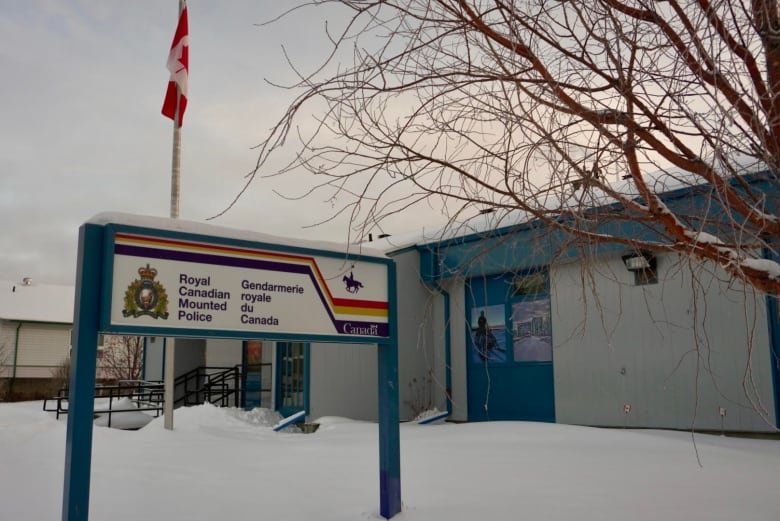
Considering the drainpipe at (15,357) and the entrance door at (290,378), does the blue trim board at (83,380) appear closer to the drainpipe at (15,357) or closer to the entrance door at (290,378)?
the entrance door at (290,378)

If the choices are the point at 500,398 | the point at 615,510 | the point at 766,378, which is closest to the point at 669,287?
the point at 766,378

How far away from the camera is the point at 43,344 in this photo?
3744 cm

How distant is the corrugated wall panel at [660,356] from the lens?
9758mm

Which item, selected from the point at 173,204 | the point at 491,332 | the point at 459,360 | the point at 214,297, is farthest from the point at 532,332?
the point at 214,297

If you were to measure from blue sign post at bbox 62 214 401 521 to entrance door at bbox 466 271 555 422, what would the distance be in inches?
270

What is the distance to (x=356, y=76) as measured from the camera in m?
4.28

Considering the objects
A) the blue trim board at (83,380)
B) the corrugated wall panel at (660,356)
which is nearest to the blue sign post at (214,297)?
the blue trim board at (83,380)

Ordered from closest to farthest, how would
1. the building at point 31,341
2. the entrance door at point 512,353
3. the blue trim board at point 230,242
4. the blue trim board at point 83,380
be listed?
1. the blue trim board at point 83,380
2. the blue trim board at point 230,242
3. the entrance door at point 512,353
4. the building at point 31,341

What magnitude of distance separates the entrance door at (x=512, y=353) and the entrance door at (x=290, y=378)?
448 cm

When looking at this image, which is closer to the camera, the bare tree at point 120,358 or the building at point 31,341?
the bare tree at point 120,358

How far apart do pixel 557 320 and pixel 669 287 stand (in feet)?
6.72

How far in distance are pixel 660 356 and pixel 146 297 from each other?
28.0 feet

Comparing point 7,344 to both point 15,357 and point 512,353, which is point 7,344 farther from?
point 512,353

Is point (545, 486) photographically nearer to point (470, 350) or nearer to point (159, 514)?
point (159, 514)
